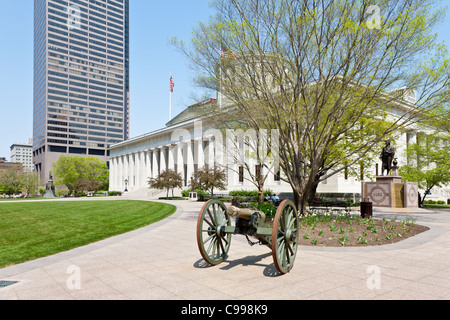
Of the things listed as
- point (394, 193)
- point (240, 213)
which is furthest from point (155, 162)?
point (240, 213)

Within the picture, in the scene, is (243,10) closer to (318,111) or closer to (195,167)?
(318,111)

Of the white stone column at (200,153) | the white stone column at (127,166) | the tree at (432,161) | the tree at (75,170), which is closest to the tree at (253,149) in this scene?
the tree at (432,161)

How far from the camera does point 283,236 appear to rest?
616 centimetres

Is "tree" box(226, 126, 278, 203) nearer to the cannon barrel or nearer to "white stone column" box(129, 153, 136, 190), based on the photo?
the cannon barrel

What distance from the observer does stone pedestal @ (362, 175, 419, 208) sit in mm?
22438

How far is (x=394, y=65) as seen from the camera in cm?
1148

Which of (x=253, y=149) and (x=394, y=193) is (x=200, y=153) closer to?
(x=253, y=149)

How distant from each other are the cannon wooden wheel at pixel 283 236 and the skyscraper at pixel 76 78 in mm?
131802

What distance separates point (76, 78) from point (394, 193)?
136 m

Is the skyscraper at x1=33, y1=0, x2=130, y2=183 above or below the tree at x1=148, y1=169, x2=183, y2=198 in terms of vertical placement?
above

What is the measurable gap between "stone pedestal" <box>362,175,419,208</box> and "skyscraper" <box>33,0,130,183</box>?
405 ft

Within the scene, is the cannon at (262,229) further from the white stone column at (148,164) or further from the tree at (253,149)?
the white stone column at (148,164)

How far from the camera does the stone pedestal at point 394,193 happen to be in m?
22.4

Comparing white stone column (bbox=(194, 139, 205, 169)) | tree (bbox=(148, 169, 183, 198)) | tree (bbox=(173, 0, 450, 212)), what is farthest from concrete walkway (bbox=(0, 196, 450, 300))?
white stone column (bbox=(194, 139, 205, 169))
